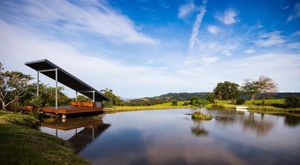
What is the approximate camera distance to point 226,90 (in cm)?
6750

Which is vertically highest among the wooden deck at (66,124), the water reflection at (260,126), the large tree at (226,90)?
the large tree at (226,90)

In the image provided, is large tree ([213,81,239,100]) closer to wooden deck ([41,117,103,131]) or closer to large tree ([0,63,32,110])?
wooden deck ([41,117,103,131])

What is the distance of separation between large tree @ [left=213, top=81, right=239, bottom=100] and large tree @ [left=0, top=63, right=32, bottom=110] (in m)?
67.0

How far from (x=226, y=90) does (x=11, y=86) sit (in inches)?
2730

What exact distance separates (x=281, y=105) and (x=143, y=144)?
4394cm

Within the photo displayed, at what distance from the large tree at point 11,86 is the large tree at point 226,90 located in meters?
67.0

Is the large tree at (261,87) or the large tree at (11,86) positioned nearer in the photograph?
the large tree at (11,86)

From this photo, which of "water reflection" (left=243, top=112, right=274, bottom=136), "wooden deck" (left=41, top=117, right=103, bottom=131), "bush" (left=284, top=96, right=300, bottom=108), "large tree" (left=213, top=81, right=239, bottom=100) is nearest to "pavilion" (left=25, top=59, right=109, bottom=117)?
"wooden deck" (left=41, top=117, right=103, bottom=131)

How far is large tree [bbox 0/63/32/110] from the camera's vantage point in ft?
56.8

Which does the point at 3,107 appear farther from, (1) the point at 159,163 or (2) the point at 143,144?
(1) the point at 159,163

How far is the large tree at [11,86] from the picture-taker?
56.8 feet

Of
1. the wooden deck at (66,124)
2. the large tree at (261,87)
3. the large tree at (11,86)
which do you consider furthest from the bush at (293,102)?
the large tree at (11,86)

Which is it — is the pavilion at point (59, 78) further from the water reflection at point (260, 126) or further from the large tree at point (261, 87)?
the large tree at point (261, 87)

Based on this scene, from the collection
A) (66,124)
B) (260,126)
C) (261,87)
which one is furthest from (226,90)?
(66,124)
